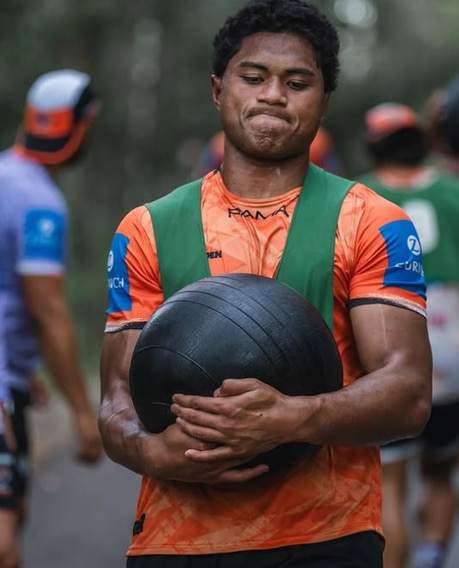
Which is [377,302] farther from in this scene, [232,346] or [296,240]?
[232,346]

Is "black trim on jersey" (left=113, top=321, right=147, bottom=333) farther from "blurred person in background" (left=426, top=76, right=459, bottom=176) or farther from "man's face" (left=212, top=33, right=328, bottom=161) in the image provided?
"blurred person in background" (left=426, top=76, right=459, bottom=176)

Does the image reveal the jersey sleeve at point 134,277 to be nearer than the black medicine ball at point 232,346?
No

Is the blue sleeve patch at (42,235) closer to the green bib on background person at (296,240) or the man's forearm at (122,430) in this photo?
the green bib on background person at (296,240)

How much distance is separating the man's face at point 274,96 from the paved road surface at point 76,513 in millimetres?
4620

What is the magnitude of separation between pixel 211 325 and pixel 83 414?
3136mm

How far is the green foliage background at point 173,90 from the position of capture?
25.6 m

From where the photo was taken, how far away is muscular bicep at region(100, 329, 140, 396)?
3.86 m

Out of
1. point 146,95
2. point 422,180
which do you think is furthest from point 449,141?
point 146,95

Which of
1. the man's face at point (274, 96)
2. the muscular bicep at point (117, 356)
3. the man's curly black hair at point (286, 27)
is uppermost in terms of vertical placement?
the man's curly black hair at point (286, 27)

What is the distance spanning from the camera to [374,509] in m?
3.88

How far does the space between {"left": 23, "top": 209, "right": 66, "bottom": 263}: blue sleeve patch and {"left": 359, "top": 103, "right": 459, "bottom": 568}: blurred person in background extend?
5.93 feet

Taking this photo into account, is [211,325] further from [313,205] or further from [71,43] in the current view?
[71,43]

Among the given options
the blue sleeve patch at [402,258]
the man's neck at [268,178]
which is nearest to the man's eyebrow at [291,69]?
the man's neck at [268,178]

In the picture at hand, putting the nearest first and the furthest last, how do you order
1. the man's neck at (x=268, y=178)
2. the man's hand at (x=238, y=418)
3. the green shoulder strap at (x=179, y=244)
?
the man's hand at (x=238, y=418) → the green shoulder strap at (x=179, y=244) → the man's neck at (x=268, y=178)
